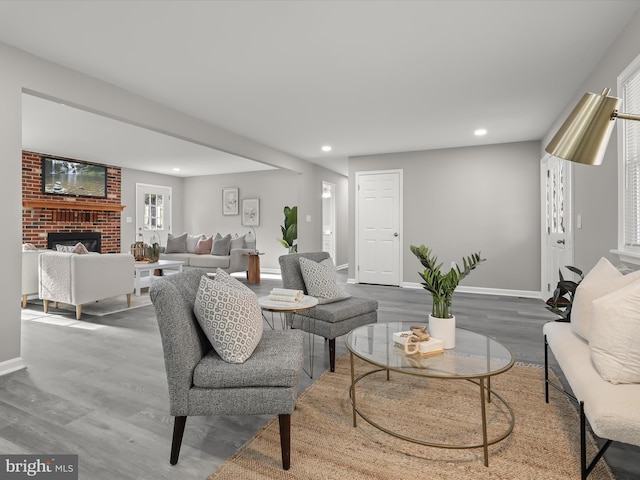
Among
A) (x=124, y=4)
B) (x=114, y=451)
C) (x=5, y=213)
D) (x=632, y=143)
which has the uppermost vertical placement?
(x=124, y=4)

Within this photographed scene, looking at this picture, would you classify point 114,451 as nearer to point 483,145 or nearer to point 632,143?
point 632,143

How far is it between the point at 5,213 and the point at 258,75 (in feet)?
7.23

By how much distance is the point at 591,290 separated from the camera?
192 centimetres

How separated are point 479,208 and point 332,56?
393 cm

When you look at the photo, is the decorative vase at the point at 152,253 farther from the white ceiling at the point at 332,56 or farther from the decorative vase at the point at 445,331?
the decorative vase at the point at 445,331

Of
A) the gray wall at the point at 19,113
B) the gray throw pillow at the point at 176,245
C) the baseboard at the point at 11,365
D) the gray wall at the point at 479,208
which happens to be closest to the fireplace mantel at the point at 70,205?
the gray throw pillow at the point at 176,245

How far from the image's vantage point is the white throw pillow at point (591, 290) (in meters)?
1.82

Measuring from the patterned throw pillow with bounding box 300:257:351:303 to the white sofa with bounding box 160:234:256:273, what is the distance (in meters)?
4.26

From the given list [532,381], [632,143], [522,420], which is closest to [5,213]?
[522,420]

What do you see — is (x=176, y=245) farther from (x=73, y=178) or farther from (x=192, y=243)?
(x=73, y=178)

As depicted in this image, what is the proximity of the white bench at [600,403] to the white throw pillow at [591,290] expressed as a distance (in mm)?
188

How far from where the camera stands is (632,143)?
94.8 inches

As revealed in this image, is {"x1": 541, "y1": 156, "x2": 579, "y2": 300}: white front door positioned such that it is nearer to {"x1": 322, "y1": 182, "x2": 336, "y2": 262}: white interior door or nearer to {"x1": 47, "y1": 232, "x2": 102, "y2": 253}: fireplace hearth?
{"x1": 322, "y1": 182, "x2": 336, "y2": 262}: white interior door

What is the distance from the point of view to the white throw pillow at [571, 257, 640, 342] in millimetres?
1823
